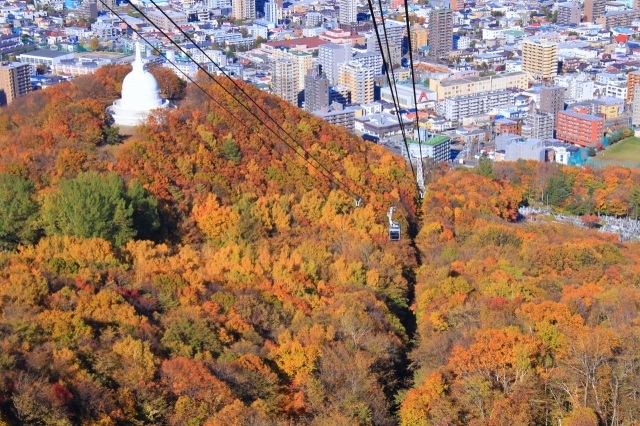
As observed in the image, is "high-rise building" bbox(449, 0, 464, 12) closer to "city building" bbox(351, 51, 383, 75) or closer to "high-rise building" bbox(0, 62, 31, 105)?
"city building" bbox(351, 51, 383, 75)

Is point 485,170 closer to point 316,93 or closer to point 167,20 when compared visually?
point 316,93

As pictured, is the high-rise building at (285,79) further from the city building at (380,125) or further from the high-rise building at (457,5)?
the high-rise building at (457,5)

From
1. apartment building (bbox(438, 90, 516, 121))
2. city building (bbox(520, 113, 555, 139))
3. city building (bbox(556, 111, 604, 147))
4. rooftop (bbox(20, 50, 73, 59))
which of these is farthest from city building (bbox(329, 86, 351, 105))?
rooftop (bbox(20, 50, 73, 59))

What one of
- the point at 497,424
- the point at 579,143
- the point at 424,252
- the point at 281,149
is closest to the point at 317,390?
the point at 497,424

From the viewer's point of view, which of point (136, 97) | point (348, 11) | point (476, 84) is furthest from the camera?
point (348, 11)

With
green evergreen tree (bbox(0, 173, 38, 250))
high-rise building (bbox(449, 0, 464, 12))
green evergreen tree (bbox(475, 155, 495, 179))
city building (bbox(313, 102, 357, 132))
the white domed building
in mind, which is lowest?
city building (bbox(313, 102, 357, 132))

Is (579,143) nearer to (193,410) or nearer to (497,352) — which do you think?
(497,352)

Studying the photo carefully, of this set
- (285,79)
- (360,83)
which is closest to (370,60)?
(360,83)
